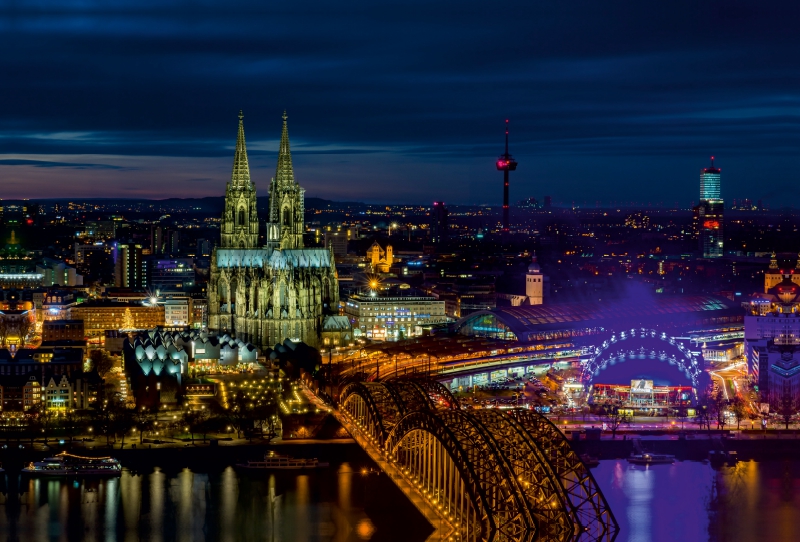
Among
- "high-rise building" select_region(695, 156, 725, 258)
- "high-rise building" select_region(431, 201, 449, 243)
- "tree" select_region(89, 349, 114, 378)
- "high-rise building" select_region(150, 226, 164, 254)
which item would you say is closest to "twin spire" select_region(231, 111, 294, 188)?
"tree" select_region(89, 349, 114, 378)

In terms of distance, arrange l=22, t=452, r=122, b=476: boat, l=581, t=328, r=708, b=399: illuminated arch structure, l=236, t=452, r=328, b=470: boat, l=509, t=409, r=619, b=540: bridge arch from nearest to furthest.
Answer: l=509, t=409, r=619, b=540: bridge arch, l=22, t=452, r=122, b=476: boat, l=236, t=452, r=328, b=470: boat, l=581, t=328, r=708, b=399: illuminated arch structure

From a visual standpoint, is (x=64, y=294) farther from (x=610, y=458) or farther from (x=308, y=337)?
(x=610, y=458)

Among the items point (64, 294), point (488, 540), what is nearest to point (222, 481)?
point (488, 540)

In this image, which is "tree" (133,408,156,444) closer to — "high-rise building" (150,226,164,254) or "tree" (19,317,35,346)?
"tree" (19,317,35,346)

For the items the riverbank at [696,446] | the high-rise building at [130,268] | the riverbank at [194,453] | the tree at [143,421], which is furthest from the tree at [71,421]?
the high-rise building at [130,268]

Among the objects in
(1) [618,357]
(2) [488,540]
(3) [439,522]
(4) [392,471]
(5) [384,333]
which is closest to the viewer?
(2) [488,540]
